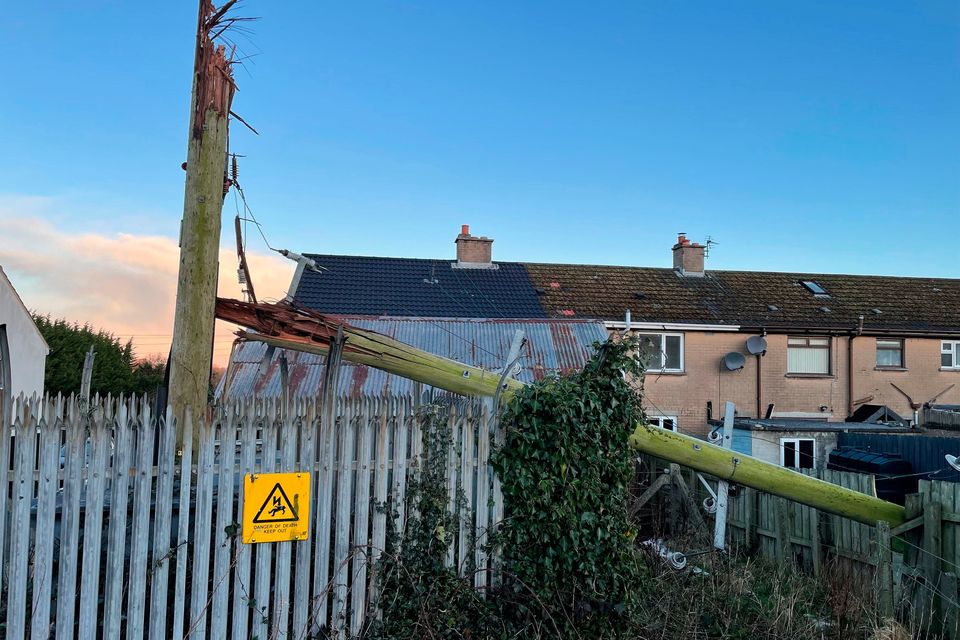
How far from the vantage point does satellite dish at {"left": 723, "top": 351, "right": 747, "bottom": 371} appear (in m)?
19.8

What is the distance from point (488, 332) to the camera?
15.8 metres

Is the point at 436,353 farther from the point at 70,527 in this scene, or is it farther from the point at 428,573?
the point at 70,527

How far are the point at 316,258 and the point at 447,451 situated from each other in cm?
1724

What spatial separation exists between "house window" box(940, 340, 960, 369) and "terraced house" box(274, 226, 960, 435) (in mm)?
30

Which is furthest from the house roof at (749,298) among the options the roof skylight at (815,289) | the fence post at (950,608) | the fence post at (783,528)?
the fence post at (950,608)

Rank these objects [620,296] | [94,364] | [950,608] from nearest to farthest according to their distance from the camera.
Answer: [950,608]
[620,296]
[94,364]

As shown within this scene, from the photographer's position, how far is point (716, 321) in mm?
20359

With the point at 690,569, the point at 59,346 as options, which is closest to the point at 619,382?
the point at 690,569

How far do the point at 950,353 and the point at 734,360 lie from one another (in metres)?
7.44

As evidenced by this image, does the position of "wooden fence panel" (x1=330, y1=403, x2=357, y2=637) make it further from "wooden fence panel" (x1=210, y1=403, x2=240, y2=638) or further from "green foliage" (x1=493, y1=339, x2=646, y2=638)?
"green foliage" (x1=493, y1=339, x2=646, y2=638)

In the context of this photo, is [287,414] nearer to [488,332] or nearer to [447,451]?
[447,451]

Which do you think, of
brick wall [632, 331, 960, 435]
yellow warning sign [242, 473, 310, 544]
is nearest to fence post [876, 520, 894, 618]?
yellow warning sign [242, 473, 310, 544]

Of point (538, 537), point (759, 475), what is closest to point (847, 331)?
point (759, 475)

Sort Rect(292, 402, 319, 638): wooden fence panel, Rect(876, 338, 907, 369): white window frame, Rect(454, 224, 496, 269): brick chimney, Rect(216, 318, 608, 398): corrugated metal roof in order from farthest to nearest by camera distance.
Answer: Rect(454, 224, 496, 269): brick chimney, Rect(876, 338, 907, 369): white window frame, Rect(216, 318, 608, 398): corrugated metal roof, Rect(292, 402, 319, 638): wooden fence panel
